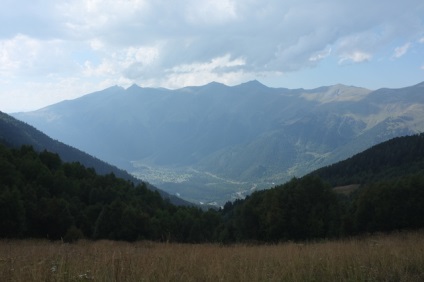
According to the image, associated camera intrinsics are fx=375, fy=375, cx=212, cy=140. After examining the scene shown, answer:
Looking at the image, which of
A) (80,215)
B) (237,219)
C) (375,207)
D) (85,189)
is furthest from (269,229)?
→ (85,189)

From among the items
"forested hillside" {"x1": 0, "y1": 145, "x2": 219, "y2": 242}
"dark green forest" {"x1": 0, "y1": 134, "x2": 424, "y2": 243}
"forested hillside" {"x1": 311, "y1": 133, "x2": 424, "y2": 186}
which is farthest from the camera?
"forested hillside" {"x1": 311, "y1": 133, "x2": 424, "y2": 186}

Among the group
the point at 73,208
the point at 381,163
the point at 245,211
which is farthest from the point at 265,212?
the point at 381,163

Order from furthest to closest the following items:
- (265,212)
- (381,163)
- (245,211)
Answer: (381,163) < (245,211) < (265,212)

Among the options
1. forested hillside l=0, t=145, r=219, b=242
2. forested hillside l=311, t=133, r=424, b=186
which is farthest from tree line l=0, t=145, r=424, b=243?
forested hillside l=311, t=133, r=424, b=186

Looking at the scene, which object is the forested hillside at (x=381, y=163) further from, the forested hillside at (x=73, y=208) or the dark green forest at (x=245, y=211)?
the dark green forest at (x=245, y=211)

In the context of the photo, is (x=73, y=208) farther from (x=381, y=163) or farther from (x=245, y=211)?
(x=381, y=163)

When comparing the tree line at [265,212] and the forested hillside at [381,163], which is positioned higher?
the forested hillside at [381,163]

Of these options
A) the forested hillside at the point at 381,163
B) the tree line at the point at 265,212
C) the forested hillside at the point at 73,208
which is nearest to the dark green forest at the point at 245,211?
the tree line at the point at 265,212

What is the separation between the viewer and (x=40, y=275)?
529cm

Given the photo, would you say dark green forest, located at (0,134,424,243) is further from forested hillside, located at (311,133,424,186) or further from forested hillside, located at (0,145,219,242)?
forested hillside, located at (311,133,424,186)

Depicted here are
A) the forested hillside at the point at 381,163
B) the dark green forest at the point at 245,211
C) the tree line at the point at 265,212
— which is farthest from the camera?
the forested hillside at the point at 381,163

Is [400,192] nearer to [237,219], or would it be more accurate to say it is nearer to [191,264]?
[237,219]

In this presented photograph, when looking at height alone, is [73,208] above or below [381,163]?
below

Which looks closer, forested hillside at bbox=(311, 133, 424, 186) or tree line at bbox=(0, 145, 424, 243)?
tree line at bbox=(0, 145, 424, 243)
